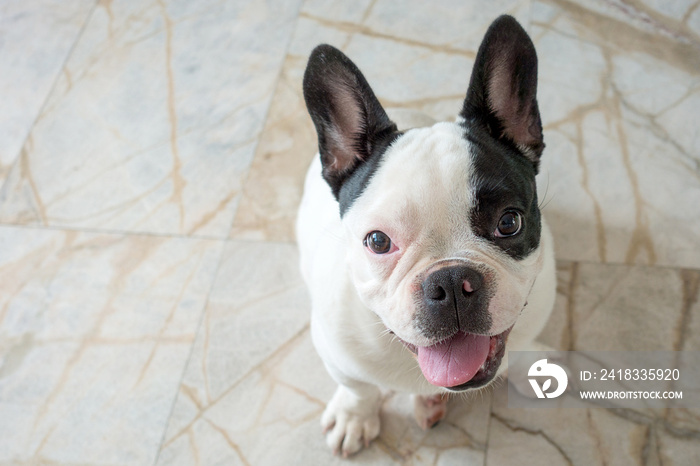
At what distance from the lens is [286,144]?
304cm

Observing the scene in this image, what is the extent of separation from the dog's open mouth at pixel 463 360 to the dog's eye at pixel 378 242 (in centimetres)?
28

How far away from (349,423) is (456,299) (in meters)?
1.05

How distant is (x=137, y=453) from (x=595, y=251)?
2.05 m

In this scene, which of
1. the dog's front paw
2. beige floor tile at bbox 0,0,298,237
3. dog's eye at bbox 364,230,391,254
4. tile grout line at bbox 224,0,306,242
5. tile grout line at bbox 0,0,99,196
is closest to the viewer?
dog's eye at bbox 364,230,391,254

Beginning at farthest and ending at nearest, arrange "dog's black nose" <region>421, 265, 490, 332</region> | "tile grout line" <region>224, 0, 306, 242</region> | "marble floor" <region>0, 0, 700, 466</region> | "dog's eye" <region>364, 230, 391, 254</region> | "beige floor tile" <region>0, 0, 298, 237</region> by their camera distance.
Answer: "beige floor tile" <region>0, 0, 298, 237</region>
"tile grout line" <region>224, 0, 306, 242</region>
"marble floor" <region>0, 0, 700, 466</region>
"dog's eye" <region>364, 230, 391, 254</region>
"dog's black nose" <region>421, 265, 490, 332</region>

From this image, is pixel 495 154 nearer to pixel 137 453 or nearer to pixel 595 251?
pixel 595 251

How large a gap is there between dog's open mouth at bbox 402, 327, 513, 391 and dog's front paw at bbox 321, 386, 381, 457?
0.70 meters

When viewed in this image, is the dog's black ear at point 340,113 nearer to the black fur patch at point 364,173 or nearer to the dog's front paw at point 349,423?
the black fur patch at point 364,173

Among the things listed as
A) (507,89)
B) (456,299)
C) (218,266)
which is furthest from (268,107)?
(456,299)

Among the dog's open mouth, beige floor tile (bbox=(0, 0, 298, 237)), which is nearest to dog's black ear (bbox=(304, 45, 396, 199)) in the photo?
the dog's open mouth

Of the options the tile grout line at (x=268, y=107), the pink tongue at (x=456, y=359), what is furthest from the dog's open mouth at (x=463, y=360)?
the tile grout line at (x=268, y=107)

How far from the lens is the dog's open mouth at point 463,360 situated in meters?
1.53

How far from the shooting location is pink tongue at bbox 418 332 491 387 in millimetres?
1524

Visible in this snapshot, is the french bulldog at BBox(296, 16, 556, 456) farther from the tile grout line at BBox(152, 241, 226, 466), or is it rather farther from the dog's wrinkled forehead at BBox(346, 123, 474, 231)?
the tile grout line at BBox(152, 241, 226, 466)
